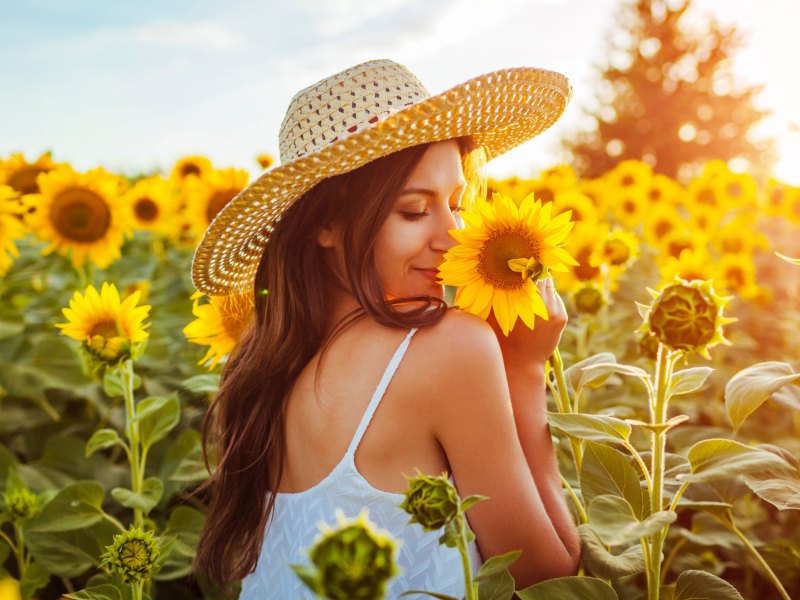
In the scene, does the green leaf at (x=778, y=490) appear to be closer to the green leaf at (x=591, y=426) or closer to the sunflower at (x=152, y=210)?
the green leaf at (x=591, y=426)

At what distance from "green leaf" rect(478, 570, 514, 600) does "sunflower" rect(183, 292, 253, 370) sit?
1.12 metres

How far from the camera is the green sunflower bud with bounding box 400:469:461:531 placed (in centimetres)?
93

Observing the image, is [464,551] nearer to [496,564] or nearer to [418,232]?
[496,564]

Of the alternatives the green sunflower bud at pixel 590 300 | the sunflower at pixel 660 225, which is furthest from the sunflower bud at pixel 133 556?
the sunflower at pixel 660 225

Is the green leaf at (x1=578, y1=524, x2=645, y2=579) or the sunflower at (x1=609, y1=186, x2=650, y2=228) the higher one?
the sunflower at (x1=609, y1=186, x2=650, y2=228)

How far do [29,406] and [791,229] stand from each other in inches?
256

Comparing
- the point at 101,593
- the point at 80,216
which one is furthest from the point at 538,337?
the point at 80,216

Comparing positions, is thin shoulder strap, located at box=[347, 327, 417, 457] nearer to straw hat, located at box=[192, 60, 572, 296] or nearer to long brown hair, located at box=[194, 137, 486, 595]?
long brown hair, located at box=[194, 137, 486, 595]

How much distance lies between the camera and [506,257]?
1385mm

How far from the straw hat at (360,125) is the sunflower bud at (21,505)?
0.78 meters

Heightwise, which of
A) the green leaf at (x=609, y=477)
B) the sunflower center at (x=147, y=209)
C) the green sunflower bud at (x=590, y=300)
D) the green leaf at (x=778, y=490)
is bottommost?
the green leaf at (x=778, y=490)

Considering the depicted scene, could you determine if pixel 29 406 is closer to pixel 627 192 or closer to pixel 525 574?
pixel 525 574

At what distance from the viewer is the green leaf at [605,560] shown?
121 centimetres

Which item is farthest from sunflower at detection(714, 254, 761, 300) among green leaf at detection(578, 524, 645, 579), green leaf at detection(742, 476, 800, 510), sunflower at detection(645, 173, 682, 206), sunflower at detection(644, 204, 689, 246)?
green leaf at detection(578, 524, 645, 579)
